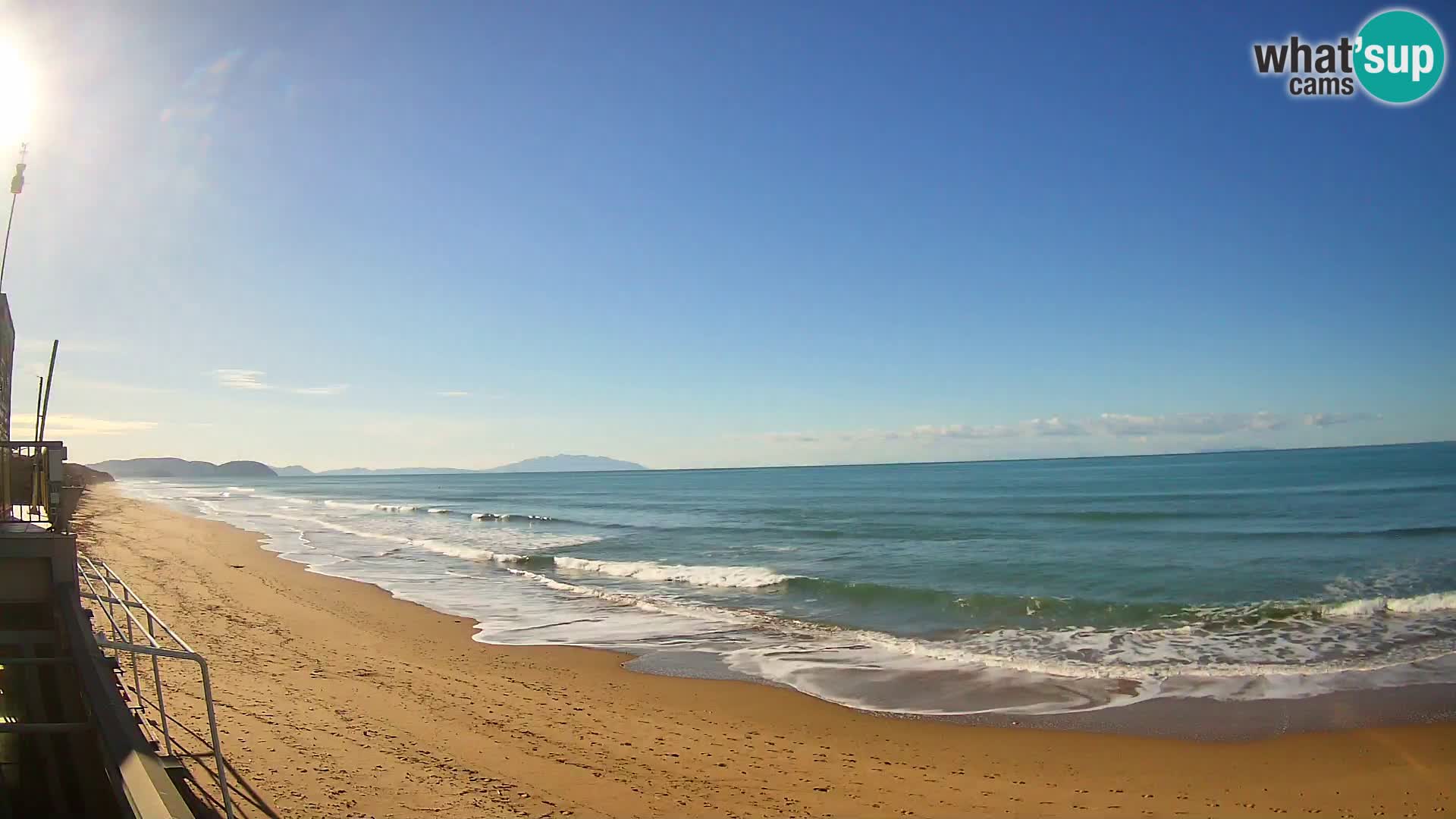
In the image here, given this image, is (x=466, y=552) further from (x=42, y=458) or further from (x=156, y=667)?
(x=156, y=667)

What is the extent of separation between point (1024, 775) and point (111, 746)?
7552 mm

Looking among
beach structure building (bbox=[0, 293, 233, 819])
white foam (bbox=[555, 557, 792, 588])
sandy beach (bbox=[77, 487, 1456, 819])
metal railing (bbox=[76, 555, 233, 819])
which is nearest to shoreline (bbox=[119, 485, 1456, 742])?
sandy beach (bbox=[77, 487, 1456, 819])

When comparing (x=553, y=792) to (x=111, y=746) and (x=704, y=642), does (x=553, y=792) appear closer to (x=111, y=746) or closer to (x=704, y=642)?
(x=111, y=746)

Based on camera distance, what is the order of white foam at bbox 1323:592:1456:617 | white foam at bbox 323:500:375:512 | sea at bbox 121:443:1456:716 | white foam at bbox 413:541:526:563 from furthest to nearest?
white foam at bbox 323:500:375:512 < white foam at bbox 413:541:526:563 < white foam at bbox 1323:592:1456:617 < sea at bbox 121:443:1456:716

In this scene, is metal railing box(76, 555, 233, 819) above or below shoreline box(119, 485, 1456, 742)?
above

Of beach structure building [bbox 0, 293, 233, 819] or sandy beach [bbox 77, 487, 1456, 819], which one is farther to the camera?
sandy beach [bbox 77, 487, 1456, 819]

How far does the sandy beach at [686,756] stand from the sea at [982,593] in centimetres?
128

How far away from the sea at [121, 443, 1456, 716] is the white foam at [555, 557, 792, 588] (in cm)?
12

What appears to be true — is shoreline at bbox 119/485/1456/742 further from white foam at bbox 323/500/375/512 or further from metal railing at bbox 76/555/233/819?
white foam at bbox 323/500/375/512

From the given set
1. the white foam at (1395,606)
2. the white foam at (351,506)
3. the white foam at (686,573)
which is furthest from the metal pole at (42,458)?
the white foam at (351,506)

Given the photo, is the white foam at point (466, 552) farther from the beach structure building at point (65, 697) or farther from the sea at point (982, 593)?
the beach structure building at point (65, 697)

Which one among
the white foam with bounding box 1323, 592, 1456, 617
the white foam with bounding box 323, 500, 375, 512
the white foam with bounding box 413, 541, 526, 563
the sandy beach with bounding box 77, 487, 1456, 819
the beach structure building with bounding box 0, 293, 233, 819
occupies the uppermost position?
the beach structure building with bounding box 0, 293, 233, 819

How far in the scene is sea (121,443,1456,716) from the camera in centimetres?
1127

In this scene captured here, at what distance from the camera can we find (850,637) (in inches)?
555
